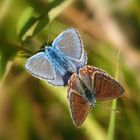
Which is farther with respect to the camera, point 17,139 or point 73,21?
point 73,21

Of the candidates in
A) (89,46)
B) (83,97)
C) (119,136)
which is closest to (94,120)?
(119,136)

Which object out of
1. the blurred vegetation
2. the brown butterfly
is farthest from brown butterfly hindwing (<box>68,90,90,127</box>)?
the blurred vegetation

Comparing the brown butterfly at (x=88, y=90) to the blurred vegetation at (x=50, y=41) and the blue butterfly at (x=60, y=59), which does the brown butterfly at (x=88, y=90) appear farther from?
the blurred vegetation at (x=50, y=41)

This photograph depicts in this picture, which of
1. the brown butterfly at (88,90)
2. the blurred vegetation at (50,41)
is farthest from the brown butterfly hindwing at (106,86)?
the blurred vegetation at (50,41)

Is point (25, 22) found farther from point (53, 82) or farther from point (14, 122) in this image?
point (14, 122)

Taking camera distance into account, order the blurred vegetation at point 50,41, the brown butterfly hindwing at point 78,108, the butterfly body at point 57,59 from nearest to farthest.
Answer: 1. the brown butterfly hindwing at point 78,108
2. the butterfly body at point 57,59
3. the blurred vegetation at point 50,41

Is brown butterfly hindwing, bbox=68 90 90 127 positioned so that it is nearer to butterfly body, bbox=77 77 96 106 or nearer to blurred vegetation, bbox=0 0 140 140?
butterfly body, bbox=77 77 96 106
